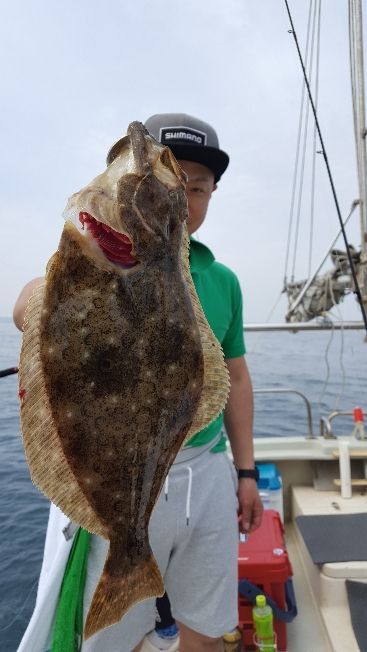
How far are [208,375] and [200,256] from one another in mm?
1052

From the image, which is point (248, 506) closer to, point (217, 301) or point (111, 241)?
point (217, 301)

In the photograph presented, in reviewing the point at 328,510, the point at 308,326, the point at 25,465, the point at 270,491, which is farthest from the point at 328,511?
the point at 25,465

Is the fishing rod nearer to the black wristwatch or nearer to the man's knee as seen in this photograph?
the black wristwatch

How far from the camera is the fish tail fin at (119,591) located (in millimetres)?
1349

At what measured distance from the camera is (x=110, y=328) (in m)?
1.22

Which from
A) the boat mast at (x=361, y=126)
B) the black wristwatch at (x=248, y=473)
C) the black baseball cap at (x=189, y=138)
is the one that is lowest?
the black wristwatch at (x=248, y=473)

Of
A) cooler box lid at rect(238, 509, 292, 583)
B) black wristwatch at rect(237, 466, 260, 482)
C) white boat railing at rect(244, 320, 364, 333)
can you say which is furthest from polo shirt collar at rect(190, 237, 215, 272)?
white boat railing at rect(244, 320, 364, 333)

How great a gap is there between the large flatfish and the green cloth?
0.70 metres

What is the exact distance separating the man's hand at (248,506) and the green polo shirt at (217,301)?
288 mm

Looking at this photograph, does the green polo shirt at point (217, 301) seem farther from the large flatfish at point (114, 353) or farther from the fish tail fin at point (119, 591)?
the large flatfish at point (114, 353)

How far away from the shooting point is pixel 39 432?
124 cm

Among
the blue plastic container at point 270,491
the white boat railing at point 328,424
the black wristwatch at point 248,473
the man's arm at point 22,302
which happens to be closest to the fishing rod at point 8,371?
the man's arm at point 22,302

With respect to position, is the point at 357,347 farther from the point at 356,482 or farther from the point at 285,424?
the point at 356,482

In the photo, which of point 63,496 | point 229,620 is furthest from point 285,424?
point 63,496
